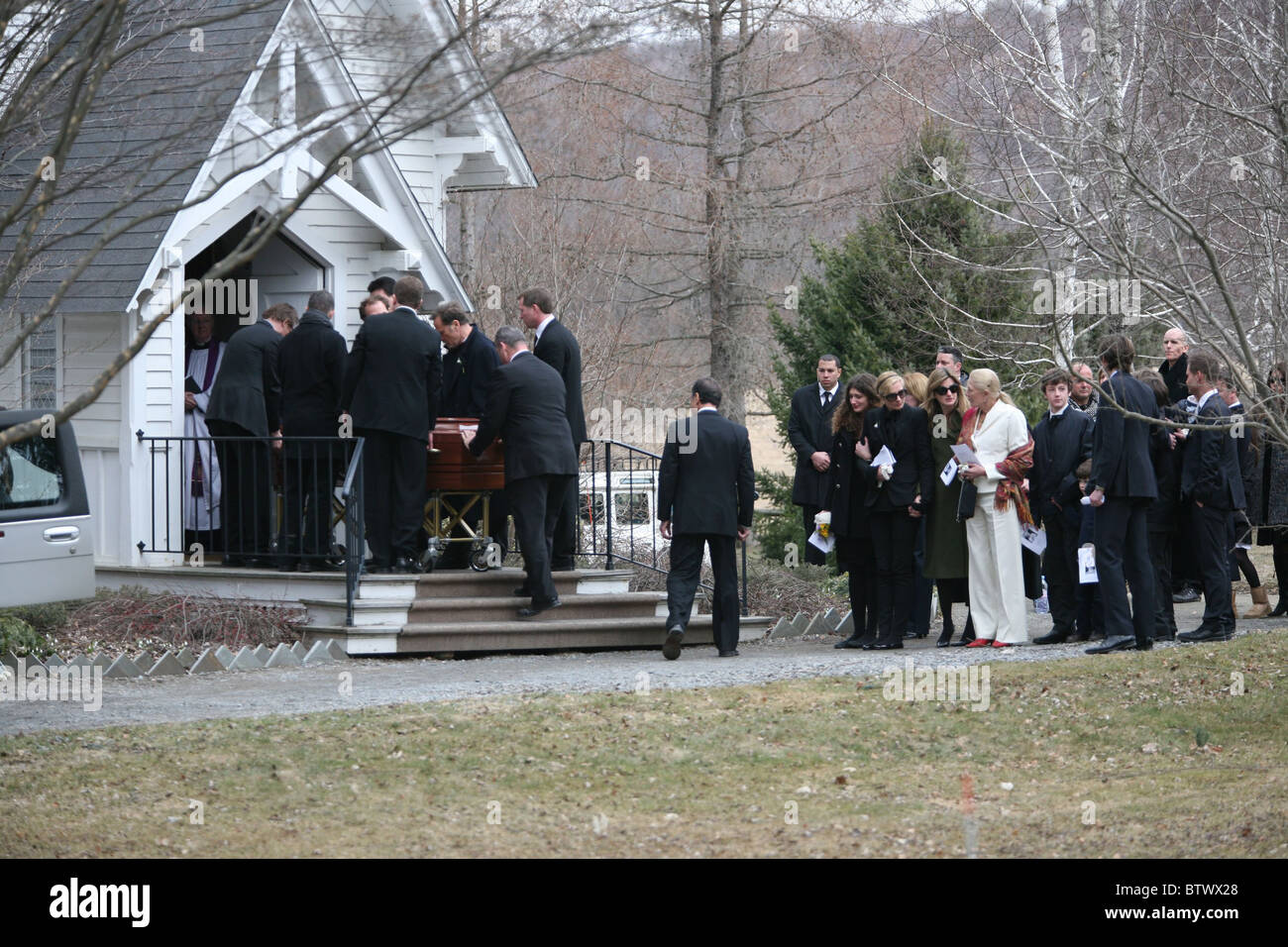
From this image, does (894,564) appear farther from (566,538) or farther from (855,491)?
(566,538)

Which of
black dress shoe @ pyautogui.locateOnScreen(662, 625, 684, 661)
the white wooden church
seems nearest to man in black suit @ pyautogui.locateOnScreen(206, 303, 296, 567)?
the white wooden church

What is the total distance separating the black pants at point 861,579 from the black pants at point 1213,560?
2424 millimetres

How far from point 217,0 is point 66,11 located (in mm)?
5581

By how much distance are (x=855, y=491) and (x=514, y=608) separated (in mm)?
2827

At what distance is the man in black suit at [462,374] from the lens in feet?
43.4

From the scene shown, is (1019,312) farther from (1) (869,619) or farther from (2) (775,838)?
(2) (775,838)

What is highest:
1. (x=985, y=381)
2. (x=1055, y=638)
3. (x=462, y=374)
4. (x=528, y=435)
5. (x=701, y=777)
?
(x=462, y=374)

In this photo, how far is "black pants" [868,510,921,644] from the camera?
12.3 meters

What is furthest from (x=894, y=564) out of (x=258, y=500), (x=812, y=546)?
(x=258, y=500)

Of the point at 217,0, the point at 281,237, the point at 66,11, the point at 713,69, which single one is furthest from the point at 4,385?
the point at 713,69

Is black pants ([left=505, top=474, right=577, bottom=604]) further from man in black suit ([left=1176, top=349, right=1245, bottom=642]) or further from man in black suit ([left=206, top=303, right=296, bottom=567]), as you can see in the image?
man in black suit ([left=1176, top=349, right=1245, bottom=642])

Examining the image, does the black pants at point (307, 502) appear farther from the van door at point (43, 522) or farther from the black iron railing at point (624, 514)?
the black iron railing at point (624, 514)

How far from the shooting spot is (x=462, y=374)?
13.4m

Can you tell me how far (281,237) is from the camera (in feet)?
48.8
